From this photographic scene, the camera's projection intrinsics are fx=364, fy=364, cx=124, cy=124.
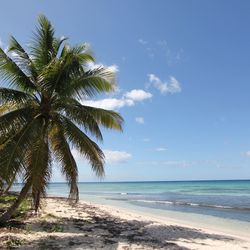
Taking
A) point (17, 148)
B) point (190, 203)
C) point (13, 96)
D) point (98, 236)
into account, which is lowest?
point (98, 236)

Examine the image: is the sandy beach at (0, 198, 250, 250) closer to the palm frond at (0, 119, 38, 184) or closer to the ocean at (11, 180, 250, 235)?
the ocean at (11, 180, 250, 235)

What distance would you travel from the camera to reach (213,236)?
11422mm

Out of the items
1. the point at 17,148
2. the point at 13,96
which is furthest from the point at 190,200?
the point at 17,148

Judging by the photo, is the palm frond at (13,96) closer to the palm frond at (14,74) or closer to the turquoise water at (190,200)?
the palm frond at (14,74)

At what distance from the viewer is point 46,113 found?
10258mm

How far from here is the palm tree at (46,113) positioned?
964 centimetres

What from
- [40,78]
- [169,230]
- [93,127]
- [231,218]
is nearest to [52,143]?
[93,127]

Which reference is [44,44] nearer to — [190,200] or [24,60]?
[24,60]

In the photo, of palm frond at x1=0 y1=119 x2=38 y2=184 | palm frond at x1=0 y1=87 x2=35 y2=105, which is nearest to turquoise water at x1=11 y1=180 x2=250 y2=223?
palm frond at x1=0 y1=119 x2=38 y2=184

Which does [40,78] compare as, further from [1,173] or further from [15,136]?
[1,173]

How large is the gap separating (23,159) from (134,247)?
3.62m

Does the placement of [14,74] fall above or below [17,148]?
above

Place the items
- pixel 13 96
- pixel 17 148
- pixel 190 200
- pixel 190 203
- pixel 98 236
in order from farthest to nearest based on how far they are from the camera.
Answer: pixel 190 200
pixel 190 203
pixel 13 96
pixel 98 236
pixel 17 148

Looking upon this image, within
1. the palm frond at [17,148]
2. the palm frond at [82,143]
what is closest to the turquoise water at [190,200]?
the palm frond at [17,148]
